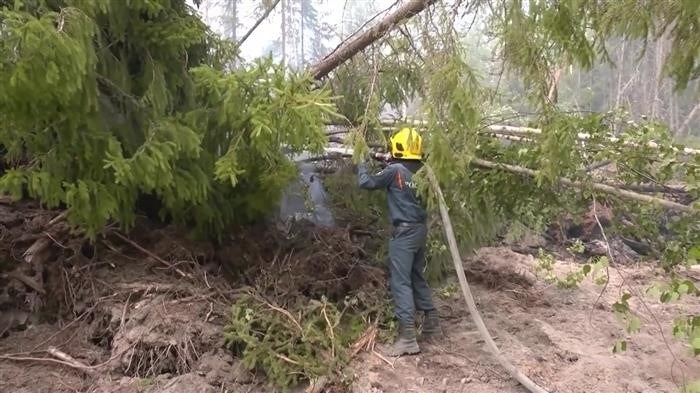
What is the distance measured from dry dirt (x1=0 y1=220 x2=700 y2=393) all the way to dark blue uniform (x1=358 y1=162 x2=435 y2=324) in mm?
511

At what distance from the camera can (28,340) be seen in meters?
5.12

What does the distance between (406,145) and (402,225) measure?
29.5 inches

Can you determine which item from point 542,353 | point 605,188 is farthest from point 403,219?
point 542,353

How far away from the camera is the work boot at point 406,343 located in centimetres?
525

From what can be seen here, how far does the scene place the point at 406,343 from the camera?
5.29 m

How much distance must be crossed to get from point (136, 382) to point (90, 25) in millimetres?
2628

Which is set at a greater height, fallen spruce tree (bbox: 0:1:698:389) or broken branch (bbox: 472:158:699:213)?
fallen spruce tree (bbox: 0:1:698:389)

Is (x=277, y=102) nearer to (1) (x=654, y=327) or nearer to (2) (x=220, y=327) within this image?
(2) (x=220, y=327)

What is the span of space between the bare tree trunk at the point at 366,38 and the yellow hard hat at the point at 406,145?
39.0 inches

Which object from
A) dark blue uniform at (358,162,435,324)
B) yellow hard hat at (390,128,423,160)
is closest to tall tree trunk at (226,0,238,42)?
yellow hard hat at (390,128,423,160)

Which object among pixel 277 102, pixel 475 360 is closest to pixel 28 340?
pixel 277 102

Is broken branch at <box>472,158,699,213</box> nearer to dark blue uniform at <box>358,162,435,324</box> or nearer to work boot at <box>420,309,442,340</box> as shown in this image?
dark blue uniform at <box>358,162,435,324</box>

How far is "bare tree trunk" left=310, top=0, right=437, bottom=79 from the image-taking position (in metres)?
5.38

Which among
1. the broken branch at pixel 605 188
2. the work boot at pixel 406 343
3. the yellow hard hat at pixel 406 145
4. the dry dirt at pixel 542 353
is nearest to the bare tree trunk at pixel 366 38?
the yellow hard hat at pixel 406 145
